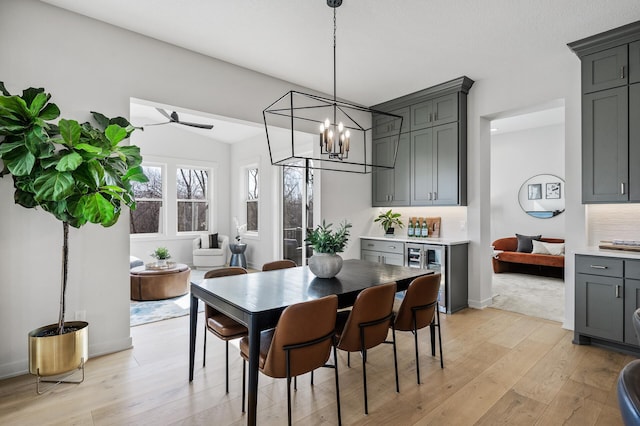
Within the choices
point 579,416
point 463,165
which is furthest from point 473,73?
point 579,416

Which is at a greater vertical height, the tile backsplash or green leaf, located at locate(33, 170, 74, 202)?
green leaf, located at locate(33, 170, 74, 202)

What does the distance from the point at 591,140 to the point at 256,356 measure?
12.3 ft

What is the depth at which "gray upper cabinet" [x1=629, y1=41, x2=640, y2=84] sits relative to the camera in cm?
314

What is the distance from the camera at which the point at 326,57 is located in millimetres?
3770

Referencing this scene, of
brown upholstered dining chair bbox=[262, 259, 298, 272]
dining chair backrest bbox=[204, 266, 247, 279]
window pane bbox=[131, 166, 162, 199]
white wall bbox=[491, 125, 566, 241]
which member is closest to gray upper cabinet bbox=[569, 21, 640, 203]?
brown upholstered dining chair bbox=[262, 259, 298, 272]

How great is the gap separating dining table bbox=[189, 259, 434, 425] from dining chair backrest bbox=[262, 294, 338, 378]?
0.11 m

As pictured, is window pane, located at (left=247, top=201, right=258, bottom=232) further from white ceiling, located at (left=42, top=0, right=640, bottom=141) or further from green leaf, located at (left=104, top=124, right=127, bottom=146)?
green leaf, located at (left=104, top=124, right=127, bottom=146)

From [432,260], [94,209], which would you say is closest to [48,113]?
[94,209]

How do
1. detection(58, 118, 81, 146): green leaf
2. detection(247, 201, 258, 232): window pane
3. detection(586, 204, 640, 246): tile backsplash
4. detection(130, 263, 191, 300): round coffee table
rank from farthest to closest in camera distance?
detection(247, 201, 258, 232): window pane
detection(130, 263, 191, 300): round coffee table
detection(586, 204, 640, 246): tile backsplash
detection(58, 118, 81, 146): green leaf

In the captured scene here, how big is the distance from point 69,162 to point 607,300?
455 centimetres

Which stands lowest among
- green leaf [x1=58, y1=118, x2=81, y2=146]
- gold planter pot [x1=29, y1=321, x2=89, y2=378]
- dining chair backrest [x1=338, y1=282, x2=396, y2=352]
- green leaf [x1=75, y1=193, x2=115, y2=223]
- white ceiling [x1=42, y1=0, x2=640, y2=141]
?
gold planter pot [x1=29, y1=321, x2=89, y2=378]

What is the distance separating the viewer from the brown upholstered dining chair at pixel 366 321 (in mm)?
2186

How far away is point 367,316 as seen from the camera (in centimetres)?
223

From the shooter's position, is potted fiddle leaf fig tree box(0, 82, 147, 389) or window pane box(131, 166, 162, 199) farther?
window pane box(131, 166, 162, 199)
